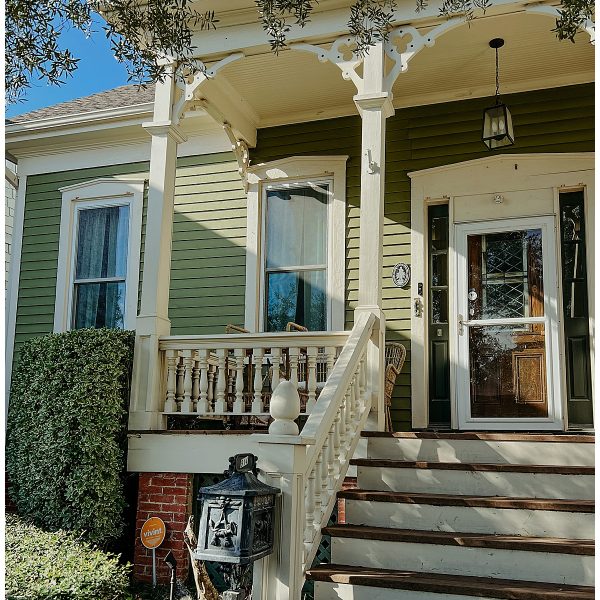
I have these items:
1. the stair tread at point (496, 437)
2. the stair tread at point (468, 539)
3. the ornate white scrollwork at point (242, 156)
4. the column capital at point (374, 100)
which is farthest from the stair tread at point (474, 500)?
the ornate white scrollwork at point (242, 156)

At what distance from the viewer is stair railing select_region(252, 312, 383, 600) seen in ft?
11.8

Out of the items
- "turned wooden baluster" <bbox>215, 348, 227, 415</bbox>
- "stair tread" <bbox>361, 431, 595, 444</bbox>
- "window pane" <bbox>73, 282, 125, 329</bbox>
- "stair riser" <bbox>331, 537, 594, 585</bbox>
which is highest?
"window pane" <bbox>73, 282, 125, 329</bbox>

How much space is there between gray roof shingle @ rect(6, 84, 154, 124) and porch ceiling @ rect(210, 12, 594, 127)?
186 centimetres

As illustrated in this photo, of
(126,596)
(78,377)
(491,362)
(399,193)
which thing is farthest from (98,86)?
(126,596)

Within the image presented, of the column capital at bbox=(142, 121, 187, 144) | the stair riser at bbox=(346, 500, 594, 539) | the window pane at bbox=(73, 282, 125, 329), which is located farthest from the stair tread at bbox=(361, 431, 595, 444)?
the window pane at bbox=(73, 282, 125, 329)

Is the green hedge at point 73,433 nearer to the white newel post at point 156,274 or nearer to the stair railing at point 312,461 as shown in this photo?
the white newel post at point 156,274

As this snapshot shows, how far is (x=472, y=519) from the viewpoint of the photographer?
4.23 metres

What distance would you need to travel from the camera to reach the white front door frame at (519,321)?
6148 millimetres

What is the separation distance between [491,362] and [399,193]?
187 cm

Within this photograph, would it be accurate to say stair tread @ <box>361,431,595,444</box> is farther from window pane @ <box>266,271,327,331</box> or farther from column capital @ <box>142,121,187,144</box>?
column capital @ <box>142,121,187,144</box>

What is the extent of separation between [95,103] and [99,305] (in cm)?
273

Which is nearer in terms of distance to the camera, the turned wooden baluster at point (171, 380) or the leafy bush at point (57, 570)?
the leafy bush at point (57, 570)

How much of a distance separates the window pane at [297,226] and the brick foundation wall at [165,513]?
2.64 m

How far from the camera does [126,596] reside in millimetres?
4672
